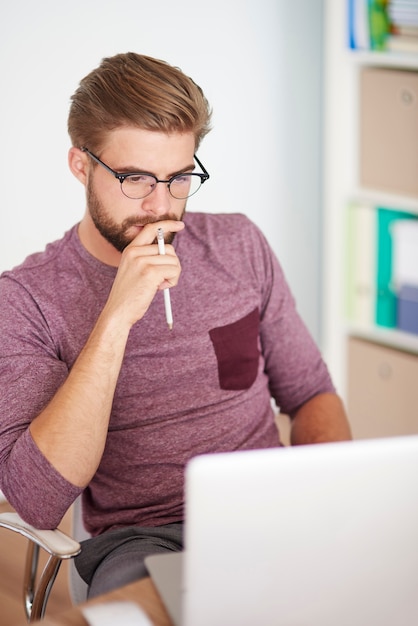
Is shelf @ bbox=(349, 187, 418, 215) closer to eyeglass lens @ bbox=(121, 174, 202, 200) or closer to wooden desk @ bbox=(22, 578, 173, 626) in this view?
eyeglass lens @ bbox=(121, 174, 202, 200)

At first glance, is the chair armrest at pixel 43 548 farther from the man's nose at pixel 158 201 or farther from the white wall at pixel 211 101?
the white wall at pixel 211 101

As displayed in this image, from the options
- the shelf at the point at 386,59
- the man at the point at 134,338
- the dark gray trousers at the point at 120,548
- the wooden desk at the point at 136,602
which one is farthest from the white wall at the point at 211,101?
the wooden desk at the point at 136,602

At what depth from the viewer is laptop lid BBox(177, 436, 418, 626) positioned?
3.43 feet

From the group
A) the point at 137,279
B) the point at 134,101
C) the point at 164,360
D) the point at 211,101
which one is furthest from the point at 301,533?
the point at 211,101

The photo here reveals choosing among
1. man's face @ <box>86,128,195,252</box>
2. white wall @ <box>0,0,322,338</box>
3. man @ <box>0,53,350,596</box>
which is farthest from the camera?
white wall @ <box>0,0,322,338</box>

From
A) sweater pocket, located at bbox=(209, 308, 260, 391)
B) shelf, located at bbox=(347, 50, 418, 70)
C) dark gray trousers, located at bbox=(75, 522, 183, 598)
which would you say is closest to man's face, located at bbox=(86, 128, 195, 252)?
sweater pocket, located at bbox=(209, 308, 260, 391)

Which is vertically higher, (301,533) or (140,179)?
(140,179)

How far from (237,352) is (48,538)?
55 centimetres

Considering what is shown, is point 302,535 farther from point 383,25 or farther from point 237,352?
point 383,25

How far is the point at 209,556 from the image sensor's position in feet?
3.47

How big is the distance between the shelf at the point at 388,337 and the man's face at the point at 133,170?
1.49 metres

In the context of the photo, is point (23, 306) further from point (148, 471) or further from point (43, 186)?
point (43, 186)

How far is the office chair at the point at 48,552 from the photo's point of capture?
1.49 metres

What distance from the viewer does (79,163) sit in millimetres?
1826
